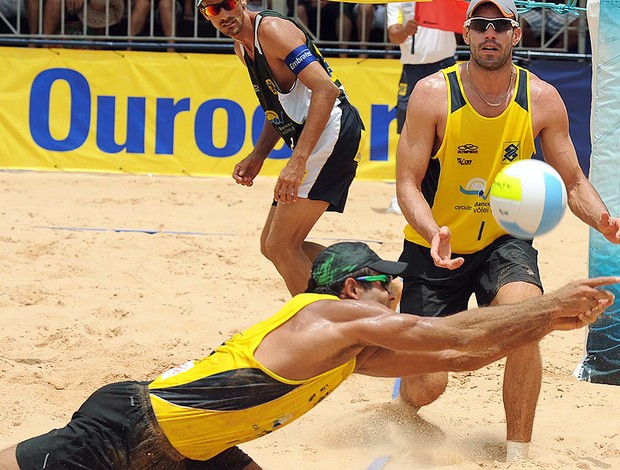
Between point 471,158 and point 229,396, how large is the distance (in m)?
1.73

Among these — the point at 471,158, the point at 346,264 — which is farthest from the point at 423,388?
the point at 346,264

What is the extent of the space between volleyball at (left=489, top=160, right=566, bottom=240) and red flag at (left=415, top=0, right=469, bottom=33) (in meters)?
4.75

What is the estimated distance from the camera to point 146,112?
1074cm

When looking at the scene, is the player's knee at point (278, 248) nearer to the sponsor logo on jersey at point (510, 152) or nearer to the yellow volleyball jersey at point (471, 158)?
the yellow volleyball jersey at point (471, 158)

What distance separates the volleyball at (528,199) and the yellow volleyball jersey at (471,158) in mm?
619

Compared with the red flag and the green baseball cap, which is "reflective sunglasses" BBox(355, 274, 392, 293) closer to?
the green baseball cap

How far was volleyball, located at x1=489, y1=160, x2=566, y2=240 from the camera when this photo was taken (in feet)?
12.5

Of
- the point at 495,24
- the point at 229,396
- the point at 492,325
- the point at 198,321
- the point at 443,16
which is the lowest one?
the point at 198,321

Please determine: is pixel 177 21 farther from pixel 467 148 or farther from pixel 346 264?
pixel 346 264

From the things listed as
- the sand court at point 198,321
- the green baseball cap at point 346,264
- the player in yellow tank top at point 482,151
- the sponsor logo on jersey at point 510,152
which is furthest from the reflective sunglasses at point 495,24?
the sand court at point 198,321

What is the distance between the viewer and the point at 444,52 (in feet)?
30.3

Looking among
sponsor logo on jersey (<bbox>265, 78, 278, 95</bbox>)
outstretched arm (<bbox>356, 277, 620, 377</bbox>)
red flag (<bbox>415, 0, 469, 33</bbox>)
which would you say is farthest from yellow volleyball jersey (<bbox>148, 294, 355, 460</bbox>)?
red flag (<bbox>415, 0, 469, 33</bbox>)

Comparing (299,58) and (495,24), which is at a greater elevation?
(495,24)

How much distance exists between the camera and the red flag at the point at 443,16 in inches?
333
